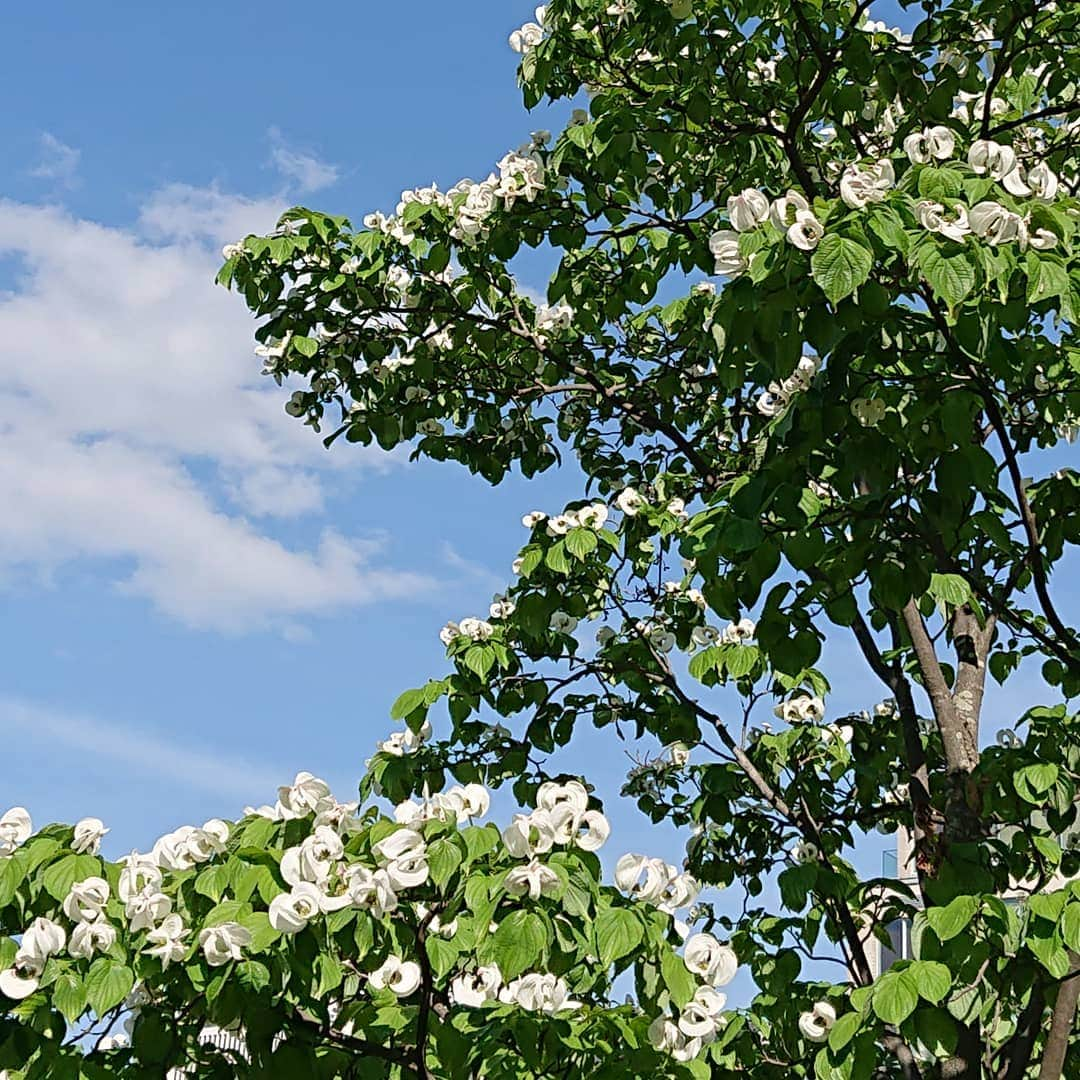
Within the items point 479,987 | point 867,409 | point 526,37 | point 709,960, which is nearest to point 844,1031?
point 709,960

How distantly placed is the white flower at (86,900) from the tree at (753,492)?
0.38ft

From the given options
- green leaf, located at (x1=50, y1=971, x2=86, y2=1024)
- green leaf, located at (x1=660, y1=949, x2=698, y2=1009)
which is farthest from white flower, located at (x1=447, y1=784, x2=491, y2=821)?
green leaf, located at (x1=50, y1=971, x2=86, y2=1024)

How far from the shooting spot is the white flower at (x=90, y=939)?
3020 mm

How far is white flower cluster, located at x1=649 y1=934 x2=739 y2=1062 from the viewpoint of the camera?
3127mm

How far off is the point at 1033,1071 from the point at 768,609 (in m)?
3.30

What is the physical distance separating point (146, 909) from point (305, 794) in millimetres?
450

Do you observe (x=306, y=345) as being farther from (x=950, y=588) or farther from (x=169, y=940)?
(x=169, y=940)

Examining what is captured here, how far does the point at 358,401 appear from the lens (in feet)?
20.7

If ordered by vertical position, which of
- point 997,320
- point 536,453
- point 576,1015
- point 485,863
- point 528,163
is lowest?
point 576,1015

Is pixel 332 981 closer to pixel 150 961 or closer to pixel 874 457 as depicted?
pixel 150 961

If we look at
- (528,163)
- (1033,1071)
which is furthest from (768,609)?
(1033,1071)

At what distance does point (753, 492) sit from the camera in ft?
11.3

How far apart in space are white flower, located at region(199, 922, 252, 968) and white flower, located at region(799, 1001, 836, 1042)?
2.07 meters

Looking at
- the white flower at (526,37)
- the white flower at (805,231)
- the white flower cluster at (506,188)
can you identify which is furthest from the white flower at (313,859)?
the white flower at (526,37)
